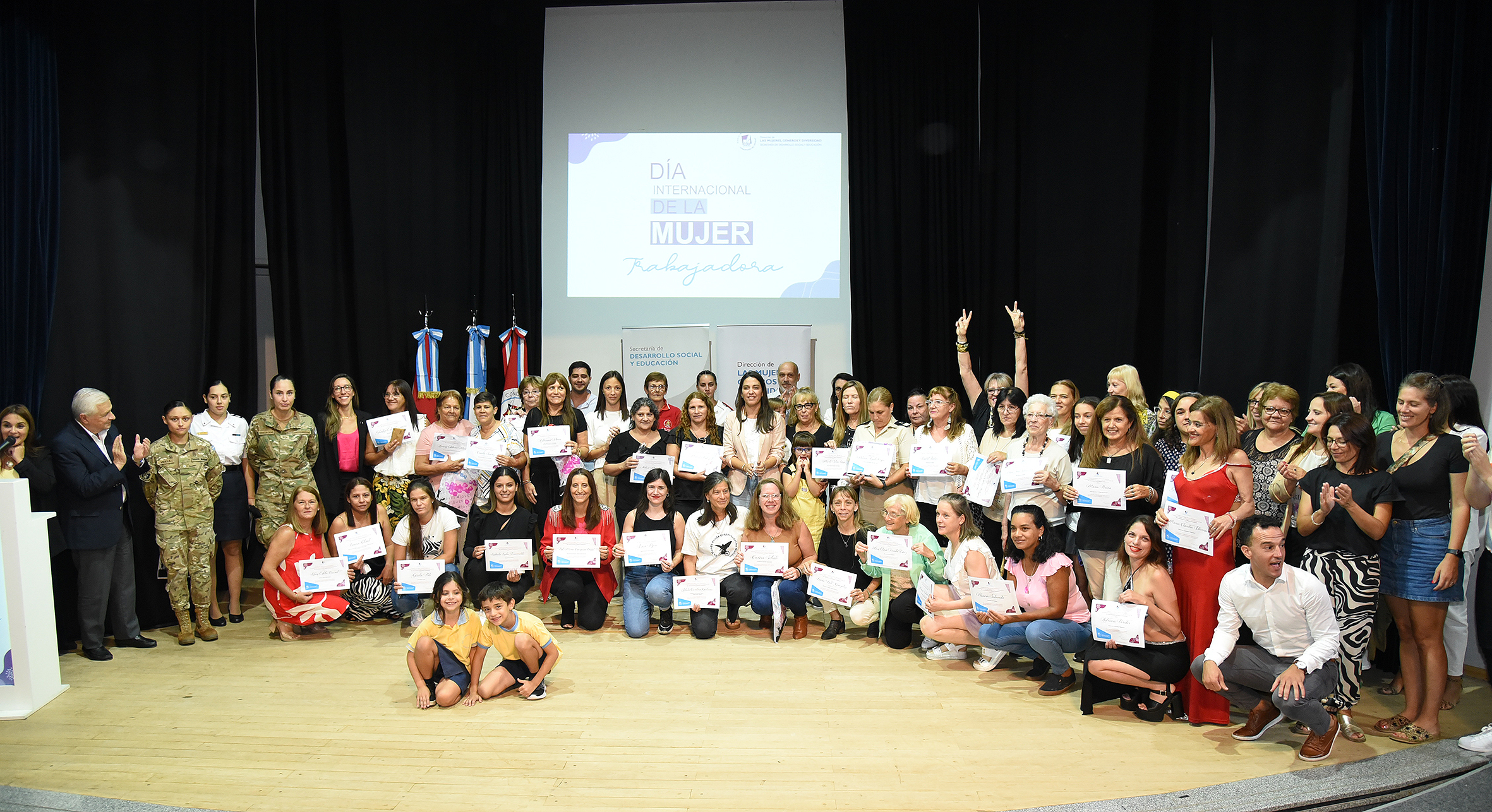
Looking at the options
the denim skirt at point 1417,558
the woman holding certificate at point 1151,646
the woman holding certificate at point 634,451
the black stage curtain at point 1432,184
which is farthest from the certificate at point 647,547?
the black stage curtain at point 1432,184

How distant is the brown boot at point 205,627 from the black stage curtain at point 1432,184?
22.5ft

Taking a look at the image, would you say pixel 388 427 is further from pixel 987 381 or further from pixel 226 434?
pixel 987 381

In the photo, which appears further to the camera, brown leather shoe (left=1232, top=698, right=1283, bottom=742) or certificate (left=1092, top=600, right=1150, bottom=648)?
certificate (left=1092, top=600, right=1150, bottom=648)

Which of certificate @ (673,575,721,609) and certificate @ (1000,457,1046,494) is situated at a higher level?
certificate @ (1000,457,1046,494)

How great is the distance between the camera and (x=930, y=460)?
524 centimetres

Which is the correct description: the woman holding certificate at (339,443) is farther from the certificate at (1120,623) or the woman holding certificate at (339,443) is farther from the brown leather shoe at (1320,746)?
the brown leather shoe at (1320,746)

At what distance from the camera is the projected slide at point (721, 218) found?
8.00 metres

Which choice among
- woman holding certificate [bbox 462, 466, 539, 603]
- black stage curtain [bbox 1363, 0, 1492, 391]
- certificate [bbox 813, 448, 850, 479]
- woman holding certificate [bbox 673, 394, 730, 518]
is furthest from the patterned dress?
black stage curtain [bbox 1363, 0, 1492, 391]

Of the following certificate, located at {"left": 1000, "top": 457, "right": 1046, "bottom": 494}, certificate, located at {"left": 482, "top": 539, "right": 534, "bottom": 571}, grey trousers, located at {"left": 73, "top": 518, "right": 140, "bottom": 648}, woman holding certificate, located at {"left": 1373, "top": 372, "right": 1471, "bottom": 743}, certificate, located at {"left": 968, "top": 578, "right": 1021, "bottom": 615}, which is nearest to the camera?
woman holding certificate, located at {"left": 1373, "top": 372, "right": 1471, "bottom": 743}

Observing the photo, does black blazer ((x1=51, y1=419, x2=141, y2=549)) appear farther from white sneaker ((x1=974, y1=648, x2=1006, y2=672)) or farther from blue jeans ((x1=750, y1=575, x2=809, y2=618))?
white sneaker ((x1=974, y1=648, x2=1006, y2=672))

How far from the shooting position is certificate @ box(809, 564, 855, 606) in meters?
5.07

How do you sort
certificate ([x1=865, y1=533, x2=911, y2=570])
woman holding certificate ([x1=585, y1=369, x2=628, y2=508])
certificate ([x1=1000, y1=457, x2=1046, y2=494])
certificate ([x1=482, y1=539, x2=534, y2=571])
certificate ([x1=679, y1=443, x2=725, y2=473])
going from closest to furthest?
certificate ([x1=1000, y1=457, x2=1046, y2=494]) < certificate ([x1=865, y1=533, x2=911, y2=570]) < certificate ([x1=482, y1=539, x2=534, y2=571]) < certificate ([x1=679, y1=443, x2=725, y2=473]) < woman holding certificate ([x1=585, y1=369, x2=628, y2=508])

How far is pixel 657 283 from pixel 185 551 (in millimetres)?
4212

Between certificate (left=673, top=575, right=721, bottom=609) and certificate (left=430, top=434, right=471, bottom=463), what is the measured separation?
1.65 m
